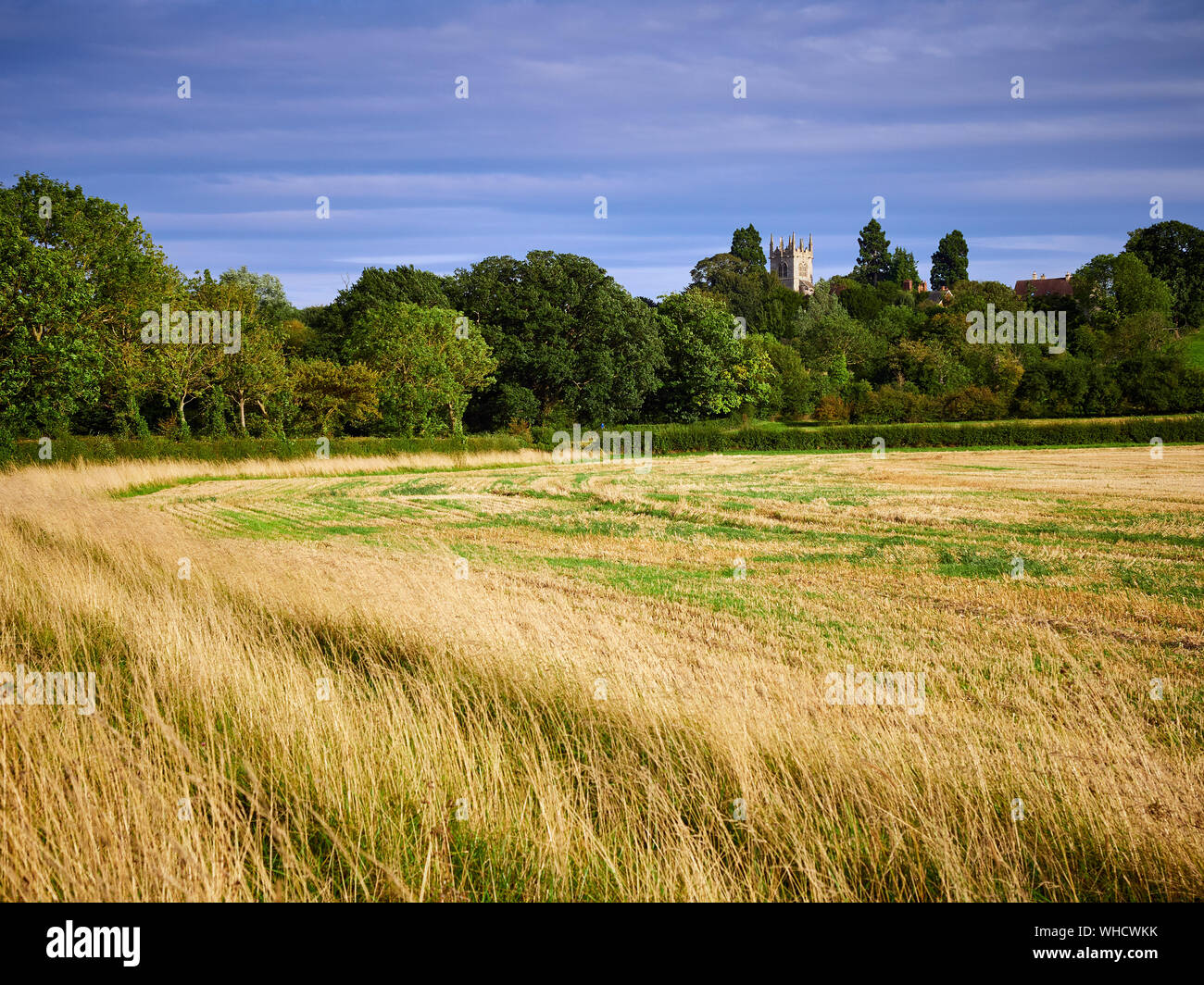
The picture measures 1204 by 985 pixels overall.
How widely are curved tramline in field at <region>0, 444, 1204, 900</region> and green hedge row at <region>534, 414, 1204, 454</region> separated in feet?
163

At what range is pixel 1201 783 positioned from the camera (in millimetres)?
4660

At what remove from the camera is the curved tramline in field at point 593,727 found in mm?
3912

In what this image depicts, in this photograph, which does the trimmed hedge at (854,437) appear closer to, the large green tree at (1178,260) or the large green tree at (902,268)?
the large green tree at (1178,260)

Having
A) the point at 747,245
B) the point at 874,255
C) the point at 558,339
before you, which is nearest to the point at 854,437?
the point at 558,339

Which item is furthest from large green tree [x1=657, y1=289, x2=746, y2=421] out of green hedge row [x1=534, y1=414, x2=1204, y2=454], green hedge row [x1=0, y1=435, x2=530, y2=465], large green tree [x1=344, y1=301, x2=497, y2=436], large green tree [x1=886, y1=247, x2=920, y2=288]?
large green tree [x1=886, y1=247, x2=920, y2=288]

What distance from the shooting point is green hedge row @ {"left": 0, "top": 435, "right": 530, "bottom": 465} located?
110ft

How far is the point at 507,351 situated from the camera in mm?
63594

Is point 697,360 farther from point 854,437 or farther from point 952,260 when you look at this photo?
point 952,260

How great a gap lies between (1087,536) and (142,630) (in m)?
17.0

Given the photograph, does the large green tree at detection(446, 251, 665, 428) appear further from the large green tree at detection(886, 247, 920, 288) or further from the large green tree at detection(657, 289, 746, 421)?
the large green tree at detection(886, 247, 920, 288)

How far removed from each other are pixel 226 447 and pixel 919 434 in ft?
170
